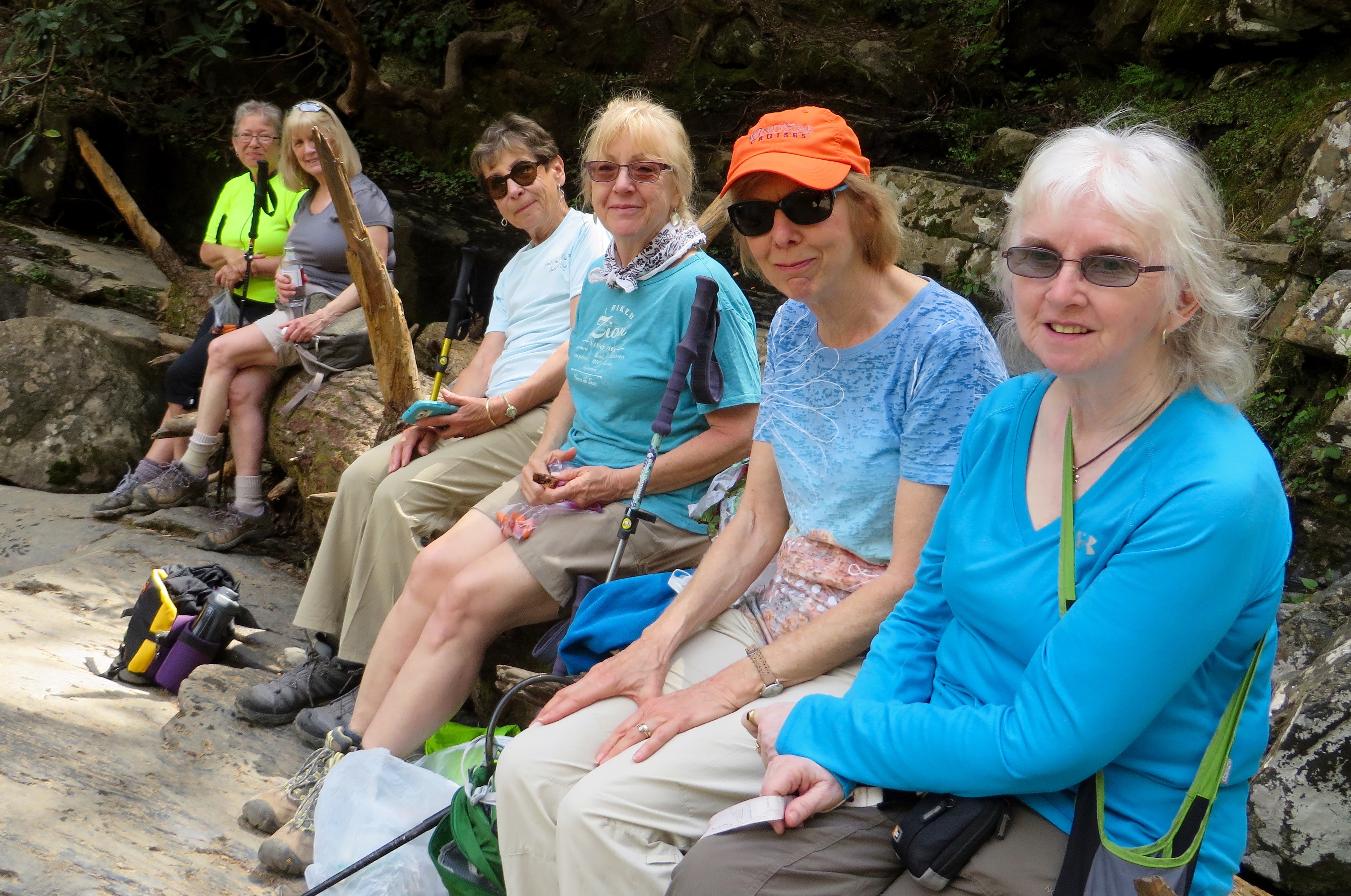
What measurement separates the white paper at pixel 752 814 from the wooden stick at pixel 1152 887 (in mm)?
485

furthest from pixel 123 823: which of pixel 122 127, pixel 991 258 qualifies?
pixel 122 127

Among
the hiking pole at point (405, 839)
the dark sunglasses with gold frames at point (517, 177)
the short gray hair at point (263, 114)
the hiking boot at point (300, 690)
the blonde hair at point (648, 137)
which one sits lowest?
the hiking boot at point (300, 690)

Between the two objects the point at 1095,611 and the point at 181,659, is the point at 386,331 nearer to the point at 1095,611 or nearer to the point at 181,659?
the point at 181,659

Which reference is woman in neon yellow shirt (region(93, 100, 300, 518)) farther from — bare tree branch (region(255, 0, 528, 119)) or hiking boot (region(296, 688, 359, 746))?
bare tree branch (region(255, 0, 528, 119))

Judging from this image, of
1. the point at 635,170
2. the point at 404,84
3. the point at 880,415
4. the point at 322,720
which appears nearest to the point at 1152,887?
the point at 880,415

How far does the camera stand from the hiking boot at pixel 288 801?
110 inches

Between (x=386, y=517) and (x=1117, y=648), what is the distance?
8.18ft

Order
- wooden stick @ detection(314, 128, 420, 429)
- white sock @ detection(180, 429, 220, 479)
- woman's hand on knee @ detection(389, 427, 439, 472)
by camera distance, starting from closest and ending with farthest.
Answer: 1. woman's hand on knee @ detection(389, 427, 439, 472)
2. wooden stick @ detection(314, 128, 420, 429)
3. white sock @ detection(180, 429, 220, 479)

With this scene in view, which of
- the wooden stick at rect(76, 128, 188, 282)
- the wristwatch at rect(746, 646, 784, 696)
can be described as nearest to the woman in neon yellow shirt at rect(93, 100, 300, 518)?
the wooden stick at rect(76, 128, 188, 282)

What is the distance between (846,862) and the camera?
5.15 ft

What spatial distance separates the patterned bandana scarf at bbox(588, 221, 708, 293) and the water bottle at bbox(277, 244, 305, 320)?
108 inches

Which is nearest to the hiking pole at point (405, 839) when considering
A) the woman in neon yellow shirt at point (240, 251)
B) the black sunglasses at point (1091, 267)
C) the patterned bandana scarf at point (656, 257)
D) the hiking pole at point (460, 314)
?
the patterned bandana scarf at point (656, 257)

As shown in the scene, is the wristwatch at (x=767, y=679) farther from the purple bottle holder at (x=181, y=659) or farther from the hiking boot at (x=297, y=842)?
the purple bottle holder at (x=181, y=659)

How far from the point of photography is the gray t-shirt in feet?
16.7
